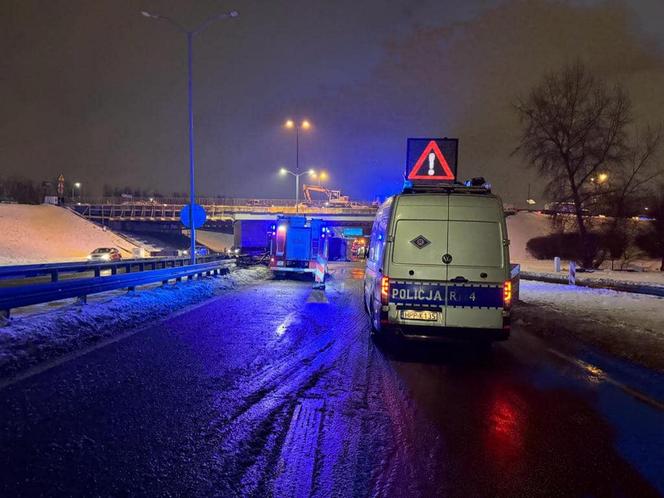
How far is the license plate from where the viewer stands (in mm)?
8086

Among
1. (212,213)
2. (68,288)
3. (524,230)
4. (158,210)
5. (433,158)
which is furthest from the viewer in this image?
(158,210)

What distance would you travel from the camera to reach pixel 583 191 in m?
35.0

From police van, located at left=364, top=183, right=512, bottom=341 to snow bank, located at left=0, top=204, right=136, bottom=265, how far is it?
3621 cm

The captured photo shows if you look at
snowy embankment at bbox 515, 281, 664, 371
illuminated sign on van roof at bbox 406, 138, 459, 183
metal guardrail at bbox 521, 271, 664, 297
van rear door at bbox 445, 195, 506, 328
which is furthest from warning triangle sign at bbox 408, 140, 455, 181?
metal guardrail at bbox 521, 271, 664, 297

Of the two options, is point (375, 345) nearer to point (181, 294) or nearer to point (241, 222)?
point (181, 294)

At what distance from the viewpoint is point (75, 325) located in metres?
9.95

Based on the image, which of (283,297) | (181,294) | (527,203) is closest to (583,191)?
(283,297)

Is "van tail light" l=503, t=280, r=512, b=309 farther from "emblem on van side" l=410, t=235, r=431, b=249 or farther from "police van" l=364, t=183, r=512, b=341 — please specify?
"emblem on van side" l=410, t=235, r=431, b=249

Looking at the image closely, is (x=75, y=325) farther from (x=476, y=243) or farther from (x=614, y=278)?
(x=614, y=278)

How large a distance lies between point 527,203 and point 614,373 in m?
90.4

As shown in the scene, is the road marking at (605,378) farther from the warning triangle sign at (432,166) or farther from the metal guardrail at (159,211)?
the metal guardrail at (159,211)

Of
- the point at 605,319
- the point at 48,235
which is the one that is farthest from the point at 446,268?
the point at 48,235

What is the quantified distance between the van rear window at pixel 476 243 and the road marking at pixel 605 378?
220 cm

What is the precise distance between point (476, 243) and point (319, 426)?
4.32m
